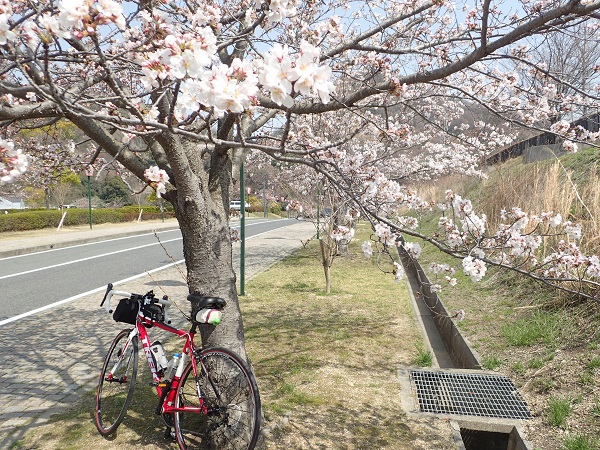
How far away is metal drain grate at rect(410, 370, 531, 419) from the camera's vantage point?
3504mm

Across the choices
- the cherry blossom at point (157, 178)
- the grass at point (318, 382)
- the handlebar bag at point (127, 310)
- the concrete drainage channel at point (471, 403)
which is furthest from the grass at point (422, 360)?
the cherry blossom at point (157, 178)

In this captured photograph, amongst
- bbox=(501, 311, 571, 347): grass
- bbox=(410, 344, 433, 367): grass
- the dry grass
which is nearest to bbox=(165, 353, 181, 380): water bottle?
the dry grass

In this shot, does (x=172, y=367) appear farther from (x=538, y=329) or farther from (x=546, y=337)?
(x=538, y=329)

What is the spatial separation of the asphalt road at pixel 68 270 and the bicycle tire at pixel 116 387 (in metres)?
1.98

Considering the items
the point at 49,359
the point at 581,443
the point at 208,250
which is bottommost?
the point at 49,359

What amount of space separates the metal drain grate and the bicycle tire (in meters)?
2.33

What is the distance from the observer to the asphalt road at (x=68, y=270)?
25.3 feet

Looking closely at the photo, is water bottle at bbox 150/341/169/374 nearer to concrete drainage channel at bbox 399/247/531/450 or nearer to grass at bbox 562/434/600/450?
concrete drainage channel at bbox 399/247/531/450

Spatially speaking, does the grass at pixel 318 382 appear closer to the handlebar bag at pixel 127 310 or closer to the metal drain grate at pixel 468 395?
the metal drain grate at pixel 468 395

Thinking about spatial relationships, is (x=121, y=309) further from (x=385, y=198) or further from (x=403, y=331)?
(x=403, y=331)

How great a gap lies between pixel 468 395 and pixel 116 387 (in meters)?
2.99

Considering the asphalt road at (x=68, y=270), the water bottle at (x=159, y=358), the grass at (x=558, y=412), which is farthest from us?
the asphalt road at (x=68, y=270)

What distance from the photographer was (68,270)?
10.3 m

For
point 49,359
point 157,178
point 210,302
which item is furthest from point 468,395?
point 49,359
